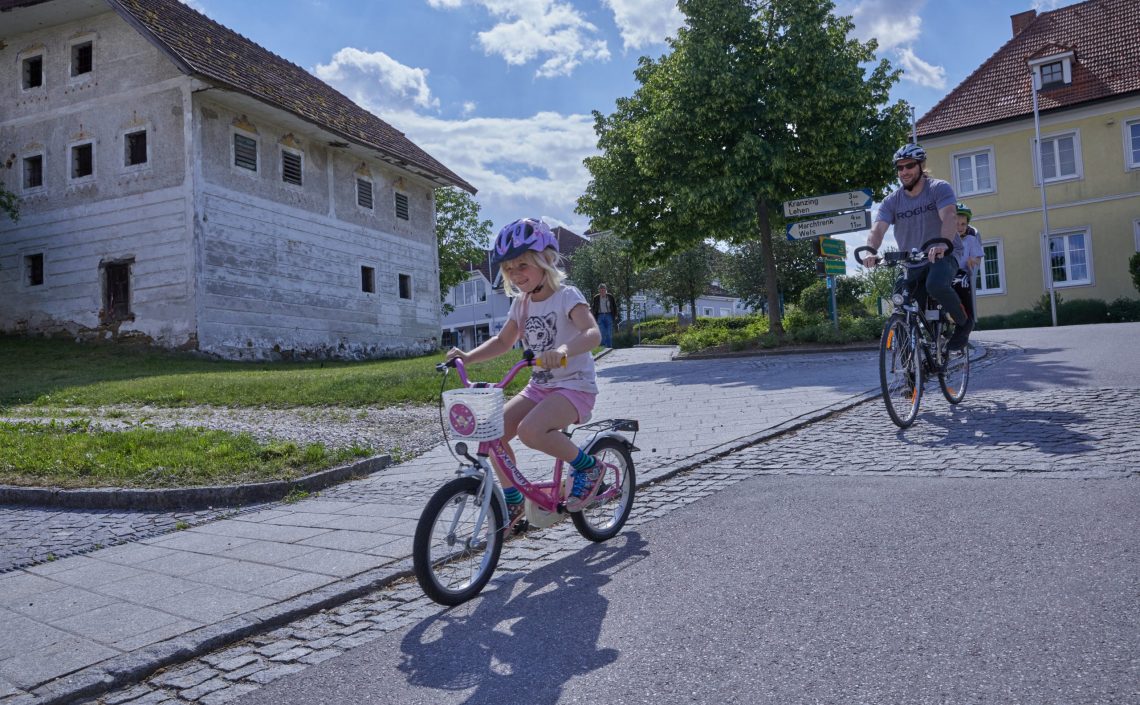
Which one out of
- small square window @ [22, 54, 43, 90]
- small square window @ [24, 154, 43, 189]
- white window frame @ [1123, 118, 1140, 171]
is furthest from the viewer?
white window frame @ [1123, 118, 1140, 171]

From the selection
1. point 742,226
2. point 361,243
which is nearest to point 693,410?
point 742,226

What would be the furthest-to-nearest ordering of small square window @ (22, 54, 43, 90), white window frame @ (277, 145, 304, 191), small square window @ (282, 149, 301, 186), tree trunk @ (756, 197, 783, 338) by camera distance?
1. small square window @ (282, 149, 301, 186)
2. white window frame @ (277, 145, 304, 191)
3. small square window @ (22, 54, 43, 90)
4. tree trunk @ (756, 197, 783, 338)

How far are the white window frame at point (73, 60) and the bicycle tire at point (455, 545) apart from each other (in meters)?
25.2

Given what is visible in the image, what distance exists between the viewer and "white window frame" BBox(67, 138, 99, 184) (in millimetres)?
23672

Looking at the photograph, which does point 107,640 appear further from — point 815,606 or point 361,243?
point 361,243

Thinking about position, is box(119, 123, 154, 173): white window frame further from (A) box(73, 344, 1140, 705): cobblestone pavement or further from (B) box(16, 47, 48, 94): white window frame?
(A) box(73, 344, 1140, 705): cobblestone pavement

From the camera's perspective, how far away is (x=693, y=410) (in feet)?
32.4

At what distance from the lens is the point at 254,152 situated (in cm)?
2439

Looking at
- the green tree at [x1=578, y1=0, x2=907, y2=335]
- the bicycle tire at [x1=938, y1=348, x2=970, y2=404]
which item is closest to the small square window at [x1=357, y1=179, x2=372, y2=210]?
the green tree at [x1=578, y1=0, x2=907, y2=335]

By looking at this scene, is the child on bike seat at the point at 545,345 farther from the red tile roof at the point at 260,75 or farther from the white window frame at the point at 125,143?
the white window frame at the point at 125,143

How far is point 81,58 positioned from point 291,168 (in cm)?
629

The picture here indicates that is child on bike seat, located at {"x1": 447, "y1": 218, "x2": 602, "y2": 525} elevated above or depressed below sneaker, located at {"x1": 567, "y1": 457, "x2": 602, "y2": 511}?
above

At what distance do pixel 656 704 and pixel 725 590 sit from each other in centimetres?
107

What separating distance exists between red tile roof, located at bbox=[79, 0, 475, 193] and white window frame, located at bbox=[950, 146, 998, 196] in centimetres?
1948
